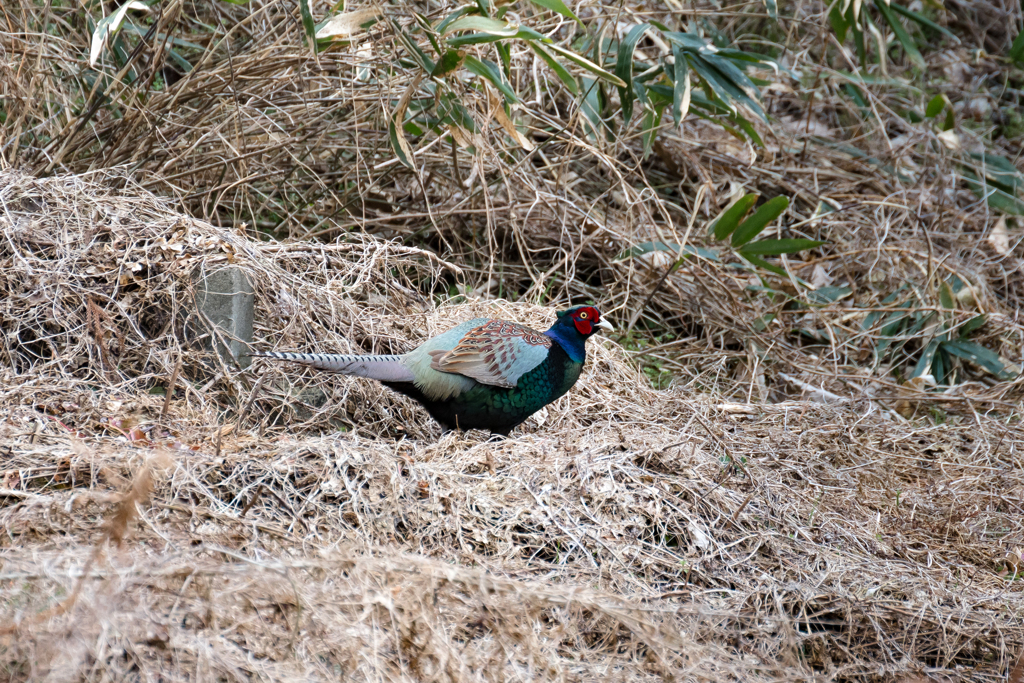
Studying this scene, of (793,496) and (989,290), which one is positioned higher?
(793,496)

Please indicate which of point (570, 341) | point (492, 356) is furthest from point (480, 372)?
point (570, 341)

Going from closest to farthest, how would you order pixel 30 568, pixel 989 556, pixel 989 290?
pixel 30 568
pixel 989 556
pixel 989 290

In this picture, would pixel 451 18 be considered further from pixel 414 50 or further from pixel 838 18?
pixel 838 18

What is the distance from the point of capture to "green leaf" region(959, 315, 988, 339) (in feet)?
18.0

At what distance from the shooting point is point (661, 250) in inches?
213

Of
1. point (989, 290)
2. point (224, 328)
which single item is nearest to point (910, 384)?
point (989, 290)

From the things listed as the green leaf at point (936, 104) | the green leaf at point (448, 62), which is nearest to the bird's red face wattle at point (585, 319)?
the green leaf at point (448, 62)

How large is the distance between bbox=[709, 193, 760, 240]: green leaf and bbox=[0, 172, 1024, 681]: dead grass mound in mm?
1042

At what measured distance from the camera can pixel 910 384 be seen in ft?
17.2

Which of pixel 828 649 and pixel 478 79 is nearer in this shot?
pixel 828 649

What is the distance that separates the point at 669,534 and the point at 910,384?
291cm

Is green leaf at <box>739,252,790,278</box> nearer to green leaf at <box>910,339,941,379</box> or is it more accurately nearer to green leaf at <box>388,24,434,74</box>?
green leaf at <box>910,339,941,379</box>

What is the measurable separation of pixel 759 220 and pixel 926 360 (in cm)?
136

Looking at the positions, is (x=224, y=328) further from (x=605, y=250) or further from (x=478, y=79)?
(x=605, y=250)
